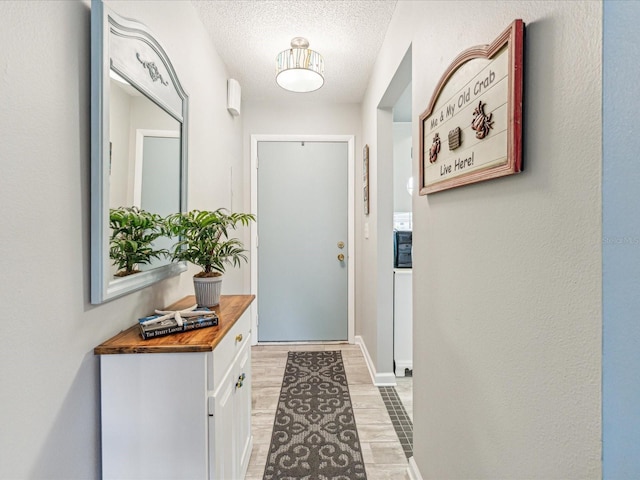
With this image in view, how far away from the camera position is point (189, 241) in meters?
→ 1.50

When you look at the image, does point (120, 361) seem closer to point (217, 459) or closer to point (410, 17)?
point (217, 459)

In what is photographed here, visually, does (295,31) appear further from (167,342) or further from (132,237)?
(167,342)

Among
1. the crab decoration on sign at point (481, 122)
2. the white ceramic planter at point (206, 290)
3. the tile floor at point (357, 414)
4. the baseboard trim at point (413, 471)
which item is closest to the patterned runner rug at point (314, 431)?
the tile floor at point (357, 414)

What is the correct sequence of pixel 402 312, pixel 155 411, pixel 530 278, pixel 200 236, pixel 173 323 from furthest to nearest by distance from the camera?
pixel 402 312 → pixel 200 236 → pixel 173 323 → pixel 155 411 → pixel 530 278

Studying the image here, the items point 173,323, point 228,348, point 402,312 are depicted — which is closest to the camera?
point 173,323

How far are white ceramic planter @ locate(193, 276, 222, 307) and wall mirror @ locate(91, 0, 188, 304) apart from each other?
0.49ft

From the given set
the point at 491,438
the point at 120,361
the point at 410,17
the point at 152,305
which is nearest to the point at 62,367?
the point at 120,361

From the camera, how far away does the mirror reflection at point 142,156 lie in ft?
3.69

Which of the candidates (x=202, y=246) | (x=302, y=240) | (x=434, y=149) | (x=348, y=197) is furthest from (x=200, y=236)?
(x=348, y=197)

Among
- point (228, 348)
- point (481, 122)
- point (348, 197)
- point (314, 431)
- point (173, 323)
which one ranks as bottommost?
point (314, 431)

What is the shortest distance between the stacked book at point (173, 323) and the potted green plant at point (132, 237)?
0.20 m

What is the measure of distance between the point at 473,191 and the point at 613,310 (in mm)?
511

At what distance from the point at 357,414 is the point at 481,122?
6.16 feet

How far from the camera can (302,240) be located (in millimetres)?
3365
